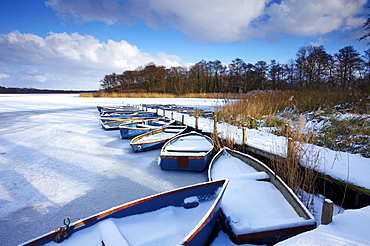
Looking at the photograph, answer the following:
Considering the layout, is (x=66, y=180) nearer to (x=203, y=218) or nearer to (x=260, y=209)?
(x=203, y=218)

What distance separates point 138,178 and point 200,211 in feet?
5.90

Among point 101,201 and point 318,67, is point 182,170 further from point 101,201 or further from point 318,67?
point 318,67

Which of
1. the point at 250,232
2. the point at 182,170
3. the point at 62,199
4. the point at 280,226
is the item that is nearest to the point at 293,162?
the point at 280,226

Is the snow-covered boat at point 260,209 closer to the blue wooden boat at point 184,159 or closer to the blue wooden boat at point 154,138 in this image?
the blue wooden boat at point 184,159

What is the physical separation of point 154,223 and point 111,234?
1.45 ft

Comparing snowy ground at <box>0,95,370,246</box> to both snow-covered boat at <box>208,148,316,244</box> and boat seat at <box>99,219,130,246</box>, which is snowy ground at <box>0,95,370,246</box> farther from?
boat seat at <box>99,219,130,246</box>

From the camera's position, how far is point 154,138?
19.0ft

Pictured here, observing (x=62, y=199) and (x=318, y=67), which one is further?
(x=318, y=67)

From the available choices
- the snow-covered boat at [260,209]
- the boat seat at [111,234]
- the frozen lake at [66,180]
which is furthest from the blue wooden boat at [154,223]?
the frozen lake at [66,180]

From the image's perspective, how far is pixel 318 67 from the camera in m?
21.0

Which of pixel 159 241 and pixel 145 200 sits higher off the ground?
pixel 145 200

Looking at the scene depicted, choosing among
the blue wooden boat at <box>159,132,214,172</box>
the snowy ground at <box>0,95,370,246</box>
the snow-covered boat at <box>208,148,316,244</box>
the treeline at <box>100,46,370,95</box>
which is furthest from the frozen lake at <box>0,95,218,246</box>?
the treeline at <box>100,46,370,95</box>

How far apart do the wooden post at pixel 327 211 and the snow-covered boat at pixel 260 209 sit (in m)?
0.29

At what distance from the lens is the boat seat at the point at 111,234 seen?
5.22 ft
